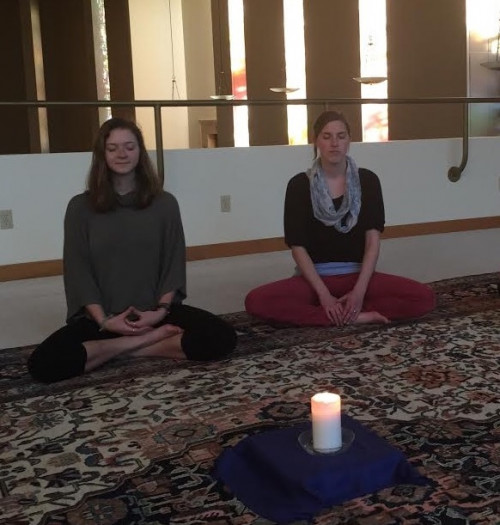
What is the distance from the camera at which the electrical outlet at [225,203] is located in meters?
5.14

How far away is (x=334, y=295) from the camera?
3289mm

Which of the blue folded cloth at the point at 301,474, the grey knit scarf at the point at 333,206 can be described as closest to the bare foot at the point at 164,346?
the grey knit scarf at the point at 333,206

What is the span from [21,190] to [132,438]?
287 cm

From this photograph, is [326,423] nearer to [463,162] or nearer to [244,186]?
[244,186]

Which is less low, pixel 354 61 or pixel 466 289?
pixel 354 61

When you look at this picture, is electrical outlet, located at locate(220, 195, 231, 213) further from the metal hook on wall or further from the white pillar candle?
the white pillar candle

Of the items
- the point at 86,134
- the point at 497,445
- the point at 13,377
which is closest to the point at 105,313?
the point at 13,377

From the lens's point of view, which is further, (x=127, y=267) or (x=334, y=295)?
(x=334, y=295)

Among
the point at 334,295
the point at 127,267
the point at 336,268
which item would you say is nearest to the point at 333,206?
the point at 336,268

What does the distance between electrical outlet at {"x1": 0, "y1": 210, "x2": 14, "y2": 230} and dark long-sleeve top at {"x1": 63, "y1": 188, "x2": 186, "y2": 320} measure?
1.88 m

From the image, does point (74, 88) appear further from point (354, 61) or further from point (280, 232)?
point (280, 232)

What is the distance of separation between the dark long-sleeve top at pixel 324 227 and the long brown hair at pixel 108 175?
722 mm

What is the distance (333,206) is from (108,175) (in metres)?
1.01

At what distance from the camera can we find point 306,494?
62.0 inches
